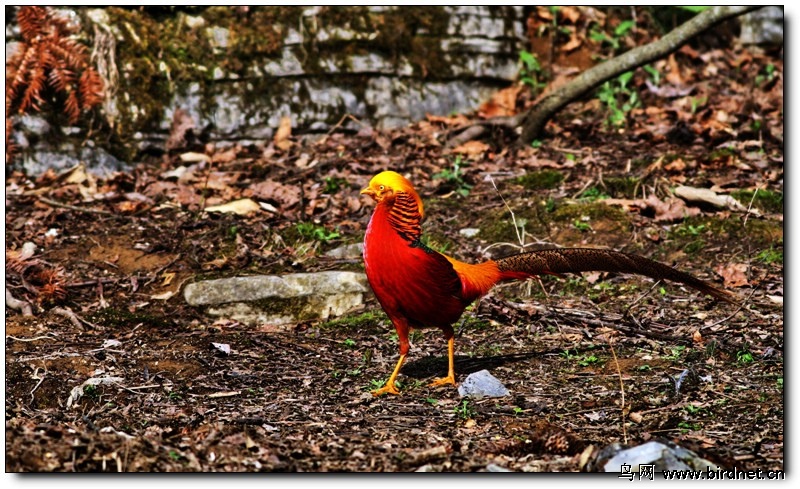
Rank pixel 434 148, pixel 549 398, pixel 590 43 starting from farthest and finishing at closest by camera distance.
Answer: pixel 590 43 → pixel 434 148 → pixel 549 398

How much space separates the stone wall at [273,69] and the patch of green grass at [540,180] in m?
1.53

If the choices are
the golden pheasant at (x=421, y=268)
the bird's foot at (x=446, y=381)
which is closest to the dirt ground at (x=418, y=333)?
the bird's foot at (x=446, y=381)

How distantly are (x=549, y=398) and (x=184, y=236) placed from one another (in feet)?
10.4

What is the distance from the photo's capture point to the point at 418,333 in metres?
5.42

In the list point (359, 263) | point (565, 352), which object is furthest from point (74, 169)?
point (565, 352)

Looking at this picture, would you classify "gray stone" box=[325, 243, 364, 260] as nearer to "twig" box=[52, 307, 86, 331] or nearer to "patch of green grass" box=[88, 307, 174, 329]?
"patch of green grass" box=[88, 307, 174, 329]

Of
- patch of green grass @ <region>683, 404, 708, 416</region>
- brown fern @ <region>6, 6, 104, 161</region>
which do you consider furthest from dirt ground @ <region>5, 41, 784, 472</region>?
brown fern @ <region>6, 6, 104, 161</region>

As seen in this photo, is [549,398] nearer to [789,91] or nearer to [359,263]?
[359,263]

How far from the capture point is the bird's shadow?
4.71 m

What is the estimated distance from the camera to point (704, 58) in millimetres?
9180

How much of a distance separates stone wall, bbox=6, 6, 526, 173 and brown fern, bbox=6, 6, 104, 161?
0.13 metres

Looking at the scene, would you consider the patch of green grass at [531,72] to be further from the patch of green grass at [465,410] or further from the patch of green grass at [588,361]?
the patch of green grass at [465,410]

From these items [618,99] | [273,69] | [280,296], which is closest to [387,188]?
[280,296]

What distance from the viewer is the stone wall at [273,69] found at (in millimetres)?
7406
